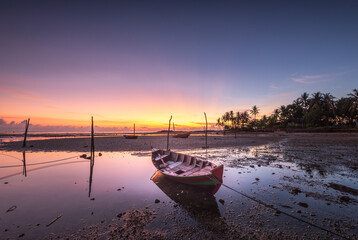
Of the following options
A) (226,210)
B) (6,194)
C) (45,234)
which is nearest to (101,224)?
(45,234)

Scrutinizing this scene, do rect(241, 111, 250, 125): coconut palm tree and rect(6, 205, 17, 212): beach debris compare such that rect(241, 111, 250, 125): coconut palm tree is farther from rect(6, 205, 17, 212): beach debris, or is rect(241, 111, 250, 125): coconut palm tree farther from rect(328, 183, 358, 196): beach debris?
rect(6, 205, 17, 212): beach debris

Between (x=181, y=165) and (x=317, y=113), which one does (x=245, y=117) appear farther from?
(x=181, y=165)

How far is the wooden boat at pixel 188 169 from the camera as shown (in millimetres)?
8172

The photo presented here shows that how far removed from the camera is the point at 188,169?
38.0ft

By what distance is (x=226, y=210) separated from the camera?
6.89 m

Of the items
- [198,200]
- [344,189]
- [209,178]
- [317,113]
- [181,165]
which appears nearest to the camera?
[198,200]

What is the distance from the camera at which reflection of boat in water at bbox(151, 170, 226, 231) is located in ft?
20.1

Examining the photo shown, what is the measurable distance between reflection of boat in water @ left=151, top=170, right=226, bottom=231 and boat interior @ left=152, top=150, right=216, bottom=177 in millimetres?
800

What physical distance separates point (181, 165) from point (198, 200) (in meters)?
5.05

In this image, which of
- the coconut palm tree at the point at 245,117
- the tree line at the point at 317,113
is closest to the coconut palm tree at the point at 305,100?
the tree line at the point at 317,113

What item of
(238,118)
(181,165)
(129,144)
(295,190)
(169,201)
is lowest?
(129,144)

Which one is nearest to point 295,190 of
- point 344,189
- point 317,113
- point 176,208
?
point 344,189

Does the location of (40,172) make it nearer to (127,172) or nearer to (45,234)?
(127,172)

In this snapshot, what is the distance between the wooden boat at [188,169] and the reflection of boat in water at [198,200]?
1.69 ft
